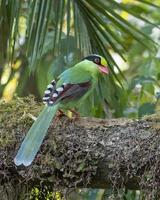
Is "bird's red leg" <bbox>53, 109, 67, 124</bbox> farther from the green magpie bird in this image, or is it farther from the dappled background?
the dappled background

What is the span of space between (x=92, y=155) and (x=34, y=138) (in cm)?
24

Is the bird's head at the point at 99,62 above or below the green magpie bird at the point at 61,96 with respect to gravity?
above

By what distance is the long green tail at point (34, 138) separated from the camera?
2207mm

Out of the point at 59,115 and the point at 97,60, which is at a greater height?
the point at 97,60

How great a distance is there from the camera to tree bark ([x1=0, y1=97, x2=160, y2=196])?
2.18 meters

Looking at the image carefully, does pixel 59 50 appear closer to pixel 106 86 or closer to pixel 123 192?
pixel 106 86

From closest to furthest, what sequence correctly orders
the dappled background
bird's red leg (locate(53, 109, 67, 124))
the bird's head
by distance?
bird's red leg (locate(53, 109, 67, 124)) → the bird's head → the dappled background

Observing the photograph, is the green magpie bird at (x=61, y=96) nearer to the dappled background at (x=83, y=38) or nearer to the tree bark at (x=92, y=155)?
the tree bark at (x=92, y=155)

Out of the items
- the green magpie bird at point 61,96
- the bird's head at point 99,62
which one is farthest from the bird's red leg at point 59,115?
the bird's head at point 99,62

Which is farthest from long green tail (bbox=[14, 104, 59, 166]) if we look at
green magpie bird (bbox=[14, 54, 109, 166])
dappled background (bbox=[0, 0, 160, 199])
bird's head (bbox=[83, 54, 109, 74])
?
dappled background (bbox=[0, 0, 160, 199])

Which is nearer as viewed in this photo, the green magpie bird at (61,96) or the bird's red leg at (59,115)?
the green magpie bird at (61,96)

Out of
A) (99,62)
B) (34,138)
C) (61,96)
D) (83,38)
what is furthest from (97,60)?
(34,138)

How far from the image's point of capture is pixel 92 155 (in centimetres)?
222

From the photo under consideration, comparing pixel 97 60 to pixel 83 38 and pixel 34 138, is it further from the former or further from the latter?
pixel 34 138
